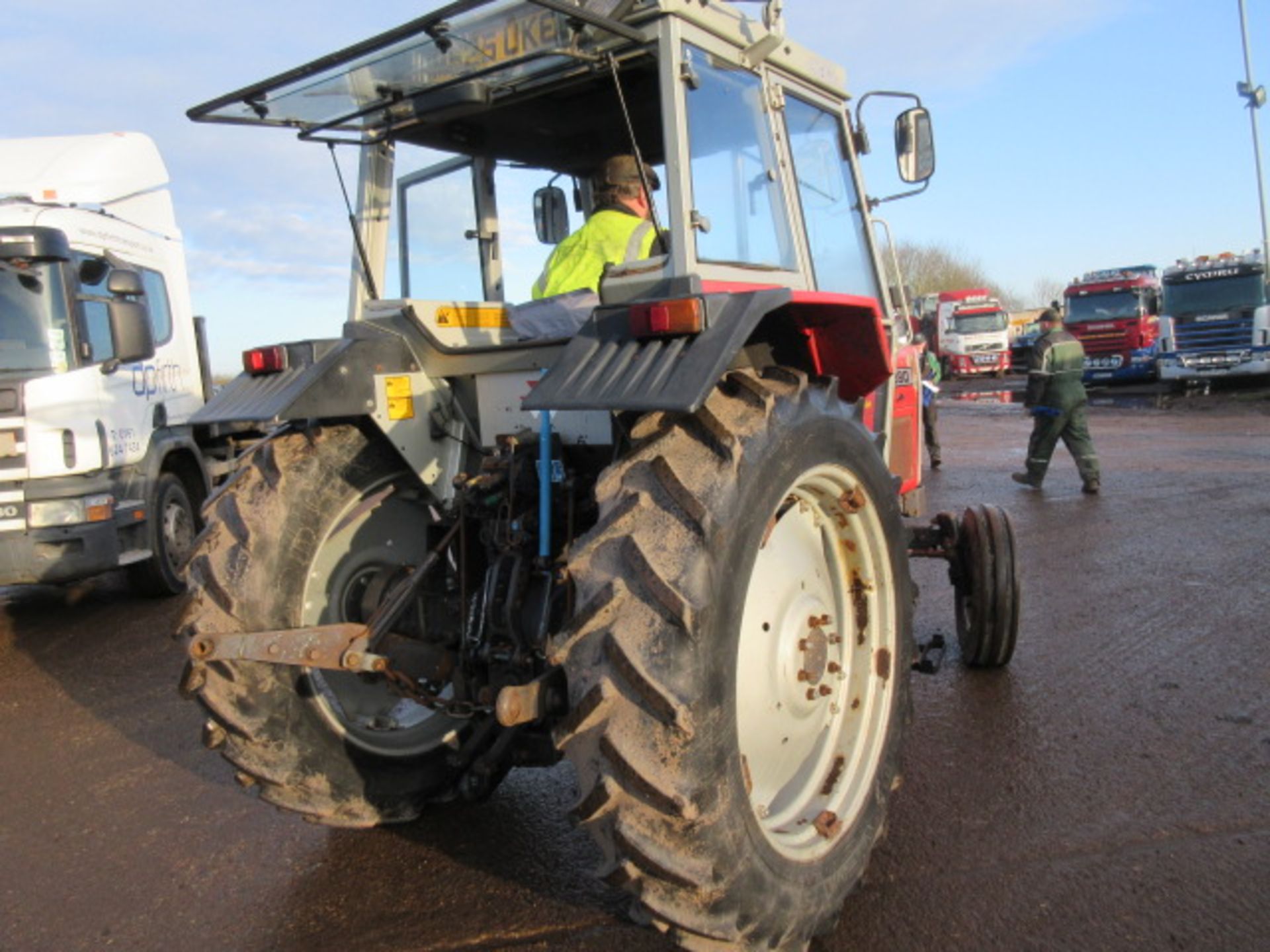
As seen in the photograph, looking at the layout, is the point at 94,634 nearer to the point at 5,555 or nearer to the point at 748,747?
the point at 5,555

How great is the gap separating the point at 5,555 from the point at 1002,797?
6.17m

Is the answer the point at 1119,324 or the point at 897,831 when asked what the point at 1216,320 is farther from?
the point at 897,831

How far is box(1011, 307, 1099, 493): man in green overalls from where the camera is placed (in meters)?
10.4

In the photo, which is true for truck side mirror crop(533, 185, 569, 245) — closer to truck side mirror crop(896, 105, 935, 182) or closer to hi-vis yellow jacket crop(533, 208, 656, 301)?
hi-vis yellow jacket crop(533, 208, 656, 301)

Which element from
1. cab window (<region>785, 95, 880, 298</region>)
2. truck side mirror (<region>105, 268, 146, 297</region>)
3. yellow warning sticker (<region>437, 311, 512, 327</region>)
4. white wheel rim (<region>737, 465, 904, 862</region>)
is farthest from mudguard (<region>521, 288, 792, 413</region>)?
truck side mirror (<region>105, 268, 146, 297</region>)

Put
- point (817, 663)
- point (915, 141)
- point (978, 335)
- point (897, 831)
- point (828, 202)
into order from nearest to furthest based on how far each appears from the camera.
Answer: point (817, 663) → point (897, 831) → point (828, 202) → point (915, 141) → point (978, 335)

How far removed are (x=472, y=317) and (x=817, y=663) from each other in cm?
171

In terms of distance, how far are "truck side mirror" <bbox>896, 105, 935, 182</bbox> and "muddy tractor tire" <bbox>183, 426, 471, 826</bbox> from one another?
247 centimetres

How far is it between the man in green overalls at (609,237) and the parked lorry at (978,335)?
31493mm

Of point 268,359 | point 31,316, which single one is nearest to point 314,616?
point 268,359

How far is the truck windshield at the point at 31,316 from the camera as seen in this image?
21.7ft

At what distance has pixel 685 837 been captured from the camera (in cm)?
208

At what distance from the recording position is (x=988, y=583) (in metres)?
4.43

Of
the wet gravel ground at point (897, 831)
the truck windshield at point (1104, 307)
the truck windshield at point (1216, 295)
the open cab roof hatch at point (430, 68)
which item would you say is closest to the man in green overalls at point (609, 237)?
the open cab roof hatch at point (430, 68)
